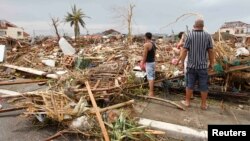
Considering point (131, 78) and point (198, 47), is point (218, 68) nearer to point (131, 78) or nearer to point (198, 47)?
point (198, 47)

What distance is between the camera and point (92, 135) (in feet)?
14.3

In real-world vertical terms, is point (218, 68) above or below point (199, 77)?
above

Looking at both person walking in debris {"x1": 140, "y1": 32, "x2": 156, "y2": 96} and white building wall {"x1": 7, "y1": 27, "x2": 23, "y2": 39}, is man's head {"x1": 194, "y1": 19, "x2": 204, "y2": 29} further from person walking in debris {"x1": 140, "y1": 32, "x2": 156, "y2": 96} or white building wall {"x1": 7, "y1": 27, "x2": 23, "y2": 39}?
white building wall {"x1": 7, "y1": 27, "x2": 23, "y2": 39}

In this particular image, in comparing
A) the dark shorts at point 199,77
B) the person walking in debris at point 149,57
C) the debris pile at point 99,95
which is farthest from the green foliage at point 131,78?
the dark shorts at point 199,77

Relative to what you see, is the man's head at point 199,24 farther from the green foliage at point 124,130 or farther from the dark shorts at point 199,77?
the green foliage at point 124,130

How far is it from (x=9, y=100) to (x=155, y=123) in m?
3.74

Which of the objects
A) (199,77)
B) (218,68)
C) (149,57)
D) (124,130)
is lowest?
(124,130)

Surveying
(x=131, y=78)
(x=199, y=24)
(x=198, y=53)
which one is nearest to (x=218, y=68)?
(x=198, y=53)

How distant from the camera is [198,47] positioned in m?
5.29

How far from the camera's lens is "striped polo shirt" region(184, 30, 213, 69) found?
525 centimetres

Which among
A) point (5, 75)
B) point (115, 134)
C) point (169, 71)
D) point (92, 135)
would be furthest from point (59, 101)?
point (5, 75)

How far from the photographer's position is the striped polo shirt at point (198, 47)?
17.2ft

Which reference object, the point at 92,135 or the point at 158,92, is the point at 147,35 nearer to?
the point at 158,92

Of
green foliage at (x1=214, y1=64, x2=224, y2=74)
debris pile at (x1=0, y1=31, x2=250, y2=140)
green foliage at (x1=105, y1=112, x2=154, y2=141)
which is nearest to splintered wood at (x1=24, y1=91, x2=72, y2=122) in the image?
debris pile at (x1=0, y1=31, x2=250, y2=140)
